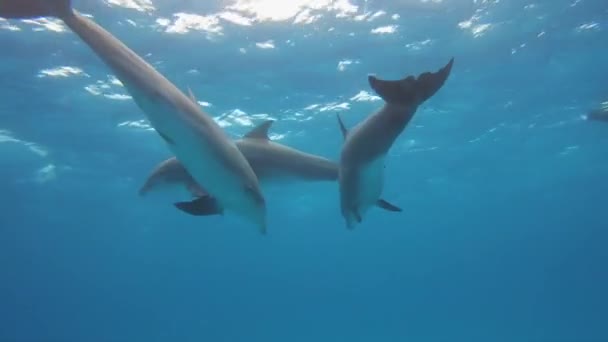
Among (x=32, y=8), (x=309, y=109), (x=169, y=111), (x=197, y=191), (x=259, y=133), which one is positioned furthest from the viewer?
(x=309, y=109)

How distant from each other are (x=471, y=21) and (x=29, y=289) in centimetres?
9564

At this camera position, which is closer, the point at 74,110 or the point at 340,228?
the point at 74,110

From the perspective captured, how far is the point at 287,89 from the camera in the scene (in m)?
21.4

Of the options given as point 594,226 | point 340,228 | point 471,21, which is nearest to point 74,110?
point 471,21

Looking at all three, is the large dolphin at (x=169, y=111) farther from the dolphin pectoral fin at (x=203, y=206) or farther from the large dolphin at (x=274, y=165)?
the large dolphin at (x=274, y=165)

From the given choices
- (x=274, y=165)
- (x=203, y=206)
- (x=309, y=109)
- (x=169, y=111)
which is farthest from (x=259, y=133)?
(x=309, y=109)

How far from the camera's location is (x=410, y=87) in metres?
3.16

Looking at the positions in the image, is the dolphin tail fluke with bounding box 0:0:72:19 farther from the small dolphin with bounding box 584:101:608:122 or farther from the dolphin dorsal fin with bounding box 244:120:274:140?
the small dolphin with bounding box 584:101:608:122

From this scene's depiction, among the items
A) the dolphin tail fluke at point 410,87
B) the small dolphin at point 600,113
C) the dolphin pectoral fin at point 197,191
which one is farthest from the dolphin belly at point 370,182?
the small dolphin at point 600,113

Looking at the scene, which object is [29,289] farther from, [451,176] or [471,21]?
[471,21]

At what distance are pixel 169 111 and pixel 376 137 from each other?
54.1 inches

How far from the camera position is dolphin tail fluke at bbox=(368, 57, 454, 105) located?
3.11m

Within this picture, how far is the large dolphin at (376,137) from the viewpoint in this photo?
316 centimetres

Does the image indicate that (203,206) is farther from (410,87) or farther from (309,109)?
(309,109)
